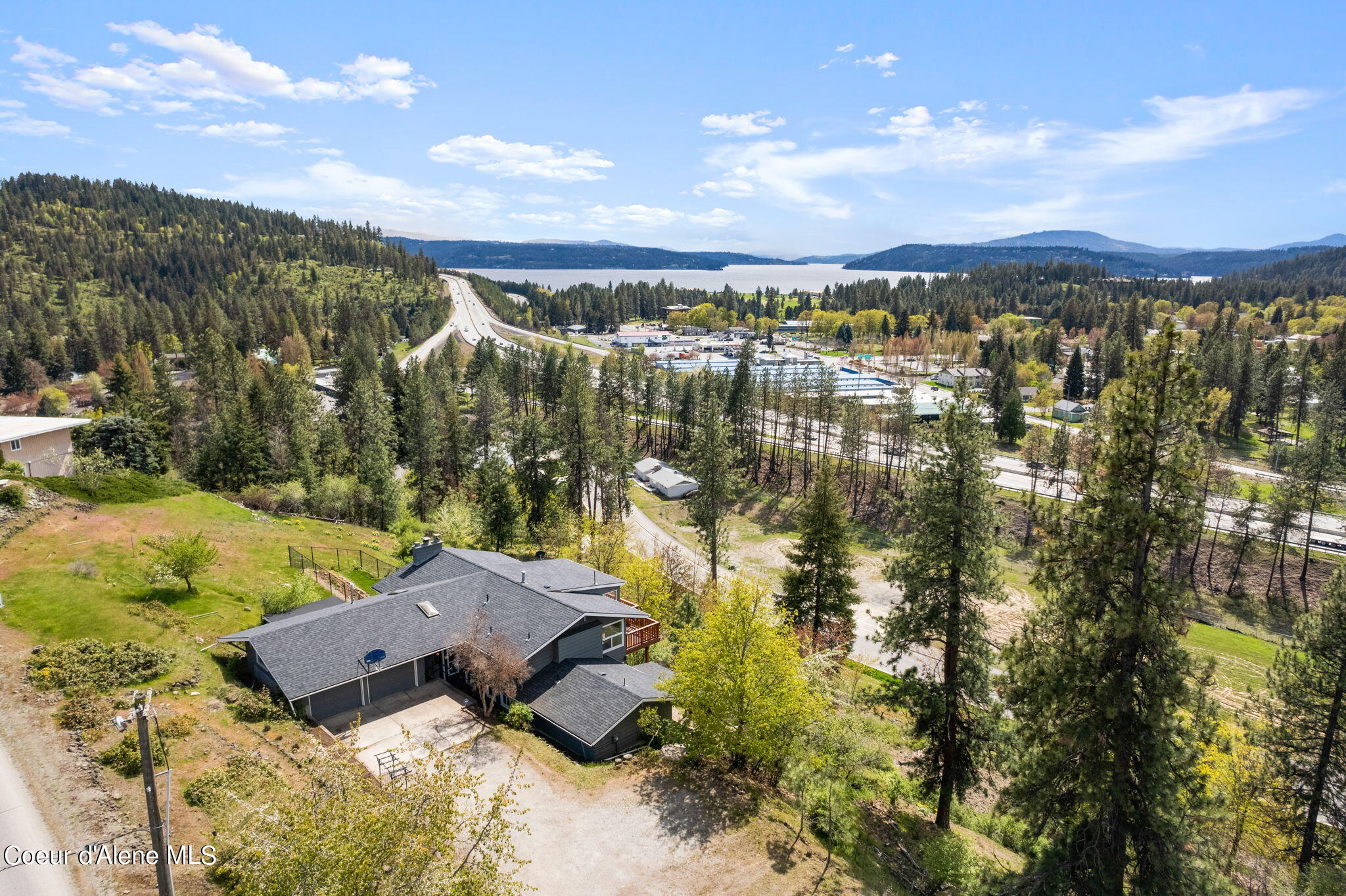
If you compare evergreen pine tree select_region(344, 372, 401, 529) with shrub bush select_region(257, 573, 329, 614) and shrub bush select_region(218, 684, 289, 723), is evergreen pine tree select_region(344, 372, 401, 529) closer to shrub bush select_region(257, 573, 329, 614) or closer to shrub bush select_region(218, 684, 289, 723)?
shrub bush select_region(257, 573, 329, 614)

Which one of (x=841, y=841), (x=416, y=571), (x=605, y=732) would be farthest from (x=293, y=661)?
(x=841, y=841)

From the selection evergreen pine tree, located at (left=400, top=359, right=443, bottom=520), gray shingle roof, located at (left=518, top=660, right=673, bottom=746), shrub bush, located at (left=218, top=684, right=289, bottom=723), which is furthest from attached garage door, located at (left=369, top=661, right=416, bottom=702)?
evergreen pine tree, located at (left=400, top=359, right=443, bottom=520)

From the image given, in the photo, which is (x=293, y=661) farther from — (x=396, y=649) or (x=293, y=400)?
(x=293, y=400)


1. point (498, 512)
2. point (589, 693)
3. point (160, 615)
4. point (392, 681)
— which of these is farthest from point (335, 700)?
point (498, 512)

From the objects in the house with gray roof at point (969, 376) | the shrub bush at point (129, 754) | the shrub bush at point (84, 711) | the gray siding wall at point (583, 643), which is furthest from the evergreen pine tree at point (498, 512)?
the house with gray roof at point (969, 376)

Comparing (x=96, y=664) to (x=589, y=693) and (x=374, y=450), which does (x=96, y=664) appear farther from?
(x=374, y=450)
